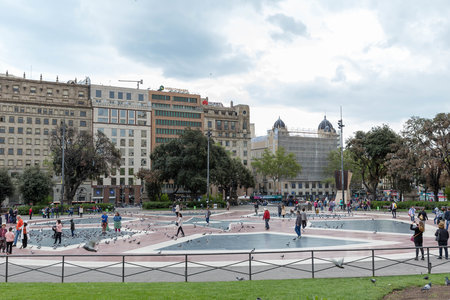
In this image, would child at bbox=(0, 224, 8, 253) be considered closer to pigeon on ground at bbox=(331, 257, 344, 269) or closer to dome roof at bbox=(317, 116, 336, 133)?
pigeon on ground at bbox=(331, 257, 344, 269)

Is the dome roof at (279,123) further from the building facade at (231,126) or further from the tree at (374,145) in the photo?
the tree at (374,145)

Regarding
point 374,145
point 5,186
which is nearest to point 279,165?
point 374,145

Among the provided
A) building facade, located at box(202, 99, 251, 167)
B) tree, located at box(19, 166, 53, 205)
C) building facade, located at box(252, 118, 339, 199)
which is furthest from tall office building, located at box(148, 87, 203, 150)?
tree, located at box(19, 166, 53, 205)

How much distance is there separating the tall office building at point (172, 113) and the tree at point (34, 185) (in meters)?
39.9

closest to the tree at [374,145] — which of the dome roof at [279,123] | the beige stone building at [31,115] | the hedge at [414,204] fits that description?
the hedge at [414,204]

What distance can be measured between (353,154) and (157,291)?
60.4m

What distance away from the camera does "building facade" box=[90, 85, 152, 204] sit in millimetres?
86812

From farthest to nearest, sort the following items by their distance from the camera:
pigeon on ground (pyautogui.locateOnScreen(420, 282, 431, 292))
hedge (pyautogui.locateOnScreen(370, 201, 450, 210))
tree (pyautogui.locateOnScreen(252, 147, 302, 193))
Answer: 1. tree (pyautogui.locateOnScreen(252, 147, 302, 193))
2. hedge (pyautogui.locateOnScreen(370, 201, 450, 210))
3. pigeon on ground (pyautogui.locateOnScreen(420, 282, 431, 292))

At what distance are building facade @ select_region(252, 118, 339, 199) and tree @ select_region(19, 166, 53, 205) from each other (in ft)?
240

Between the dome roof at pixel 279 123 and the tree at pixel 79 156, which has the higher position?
the dome roof at pixel 279 123

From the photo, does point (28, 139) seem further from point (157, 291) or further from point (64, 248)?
point (157, 291)

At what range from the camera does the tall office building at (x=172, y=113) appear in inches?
3684

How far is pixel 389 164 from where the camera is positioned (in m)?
55.5

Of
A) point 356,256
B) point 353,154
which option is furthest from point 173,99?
point 356,256
